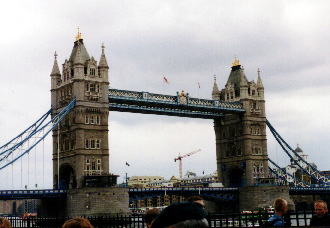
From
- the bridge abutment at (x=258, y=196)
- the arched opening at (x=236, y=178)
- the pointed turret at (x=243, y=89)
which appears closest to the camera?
the bridge abutment at (x=258, y=196)

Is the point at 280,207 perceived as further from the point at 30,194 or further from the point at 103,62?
the point at 103,62

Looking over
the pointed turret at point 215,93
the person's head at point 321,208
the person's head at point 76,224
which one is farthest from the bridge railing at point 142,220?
the pointed turret at point 215,93

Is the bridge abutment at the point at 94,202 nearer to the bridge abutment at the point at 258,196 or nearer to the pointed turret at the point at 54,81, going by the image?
the pointed turret at the point at 54,81

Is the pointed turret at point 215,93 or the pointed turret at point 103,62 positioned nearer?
the pointed turret at point 103,62

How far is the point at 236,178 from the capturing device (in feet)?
304

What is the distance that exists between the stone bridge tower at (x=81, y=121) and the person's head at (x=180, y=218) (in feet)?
219

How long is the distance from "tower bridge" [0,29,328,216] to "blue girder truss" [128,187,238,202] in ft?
7.37

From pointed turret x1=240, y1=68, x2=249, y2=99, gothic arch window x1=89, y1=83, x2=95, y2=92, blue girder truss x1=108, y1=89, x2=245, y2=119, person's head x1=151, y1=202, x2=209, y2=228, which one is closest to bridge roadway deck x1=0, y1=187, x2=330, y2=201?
blue girder truss x1=108, y1=89, x2=245, y2=119

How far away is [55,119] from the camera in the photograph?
72062 millimetres

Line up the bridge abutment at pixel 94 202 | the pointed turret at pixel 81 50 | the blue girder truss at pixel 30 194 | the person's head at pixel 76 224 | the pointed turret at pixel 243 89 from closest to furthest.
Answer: the person's head at pixel 76 224
the blue girder truss at pixel 30 194
the bridge abutment at pixel 94 202
the pointed turret at pixel 81 50
the pointed turret at pixel 243 89

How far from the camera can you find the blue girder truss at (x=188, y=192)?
252ft

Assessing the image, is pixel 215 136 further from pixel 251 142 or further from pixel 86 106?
pixel 86 106

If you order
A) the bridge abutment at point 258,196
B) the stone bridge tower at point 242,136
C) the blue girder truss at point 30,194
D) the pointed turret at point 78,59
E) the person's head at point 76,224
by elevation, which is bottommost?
the bridge abutment at point 258,196

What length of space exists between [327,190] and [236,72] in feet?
92.1
